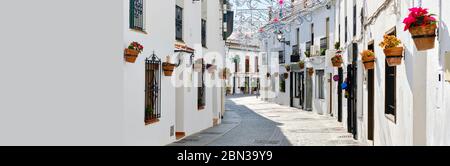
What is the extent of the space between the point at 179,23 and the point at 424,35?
11099 millimetres

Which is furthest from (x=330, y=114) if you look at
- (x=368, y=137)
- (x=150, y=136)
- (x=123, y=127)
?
(x=123, y=127)

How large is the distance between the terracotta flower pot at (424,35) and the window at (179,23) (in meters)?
10.8

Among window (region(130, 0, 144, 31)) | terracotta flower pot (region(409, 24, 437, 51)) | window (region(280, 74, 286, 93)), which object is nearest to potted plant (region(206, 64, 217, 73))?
window (region(130, 0, 144, 31))

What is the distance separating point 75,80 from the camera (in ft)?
28.7

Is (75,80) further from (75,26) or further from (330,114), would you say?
(330,114)

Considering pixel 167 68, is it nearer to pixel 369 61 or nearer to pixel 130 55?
pixel 130 55

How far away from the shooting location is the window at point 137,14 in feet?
37.8

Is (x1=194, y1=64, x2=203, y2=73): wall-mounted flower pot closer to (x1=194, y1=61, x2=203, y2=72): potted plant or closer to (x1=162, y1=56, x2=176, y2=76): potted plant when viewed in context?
(x1=194, y1=61, x2=203, y2=72): potted plant

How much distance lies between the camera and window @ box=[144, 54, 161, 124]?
41.6 feet

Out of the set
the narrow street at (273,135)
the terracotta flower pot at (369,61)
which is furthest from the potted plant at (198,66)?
the terracotta flower pot at (369,61)

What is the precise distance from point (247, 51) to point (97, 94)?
51960 mm

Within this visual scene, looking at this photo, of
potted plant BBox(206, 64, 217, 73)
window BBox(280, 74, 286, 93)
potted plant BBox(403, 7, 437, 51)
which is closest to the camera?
potted plant BBox(403, 7, 437, 51)

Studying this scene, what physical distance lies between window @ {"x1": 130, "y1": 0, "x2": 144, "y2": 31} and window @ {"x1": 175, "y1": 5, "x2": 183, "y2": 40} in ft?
12.9

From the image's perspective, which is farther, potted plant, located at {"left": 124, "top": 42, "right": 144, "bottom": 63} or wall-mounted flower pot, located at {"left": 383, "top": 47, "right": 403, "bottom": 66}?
potted plant, located at {"left": 124, "top": 42, "right": 144, "bottom": 63}
